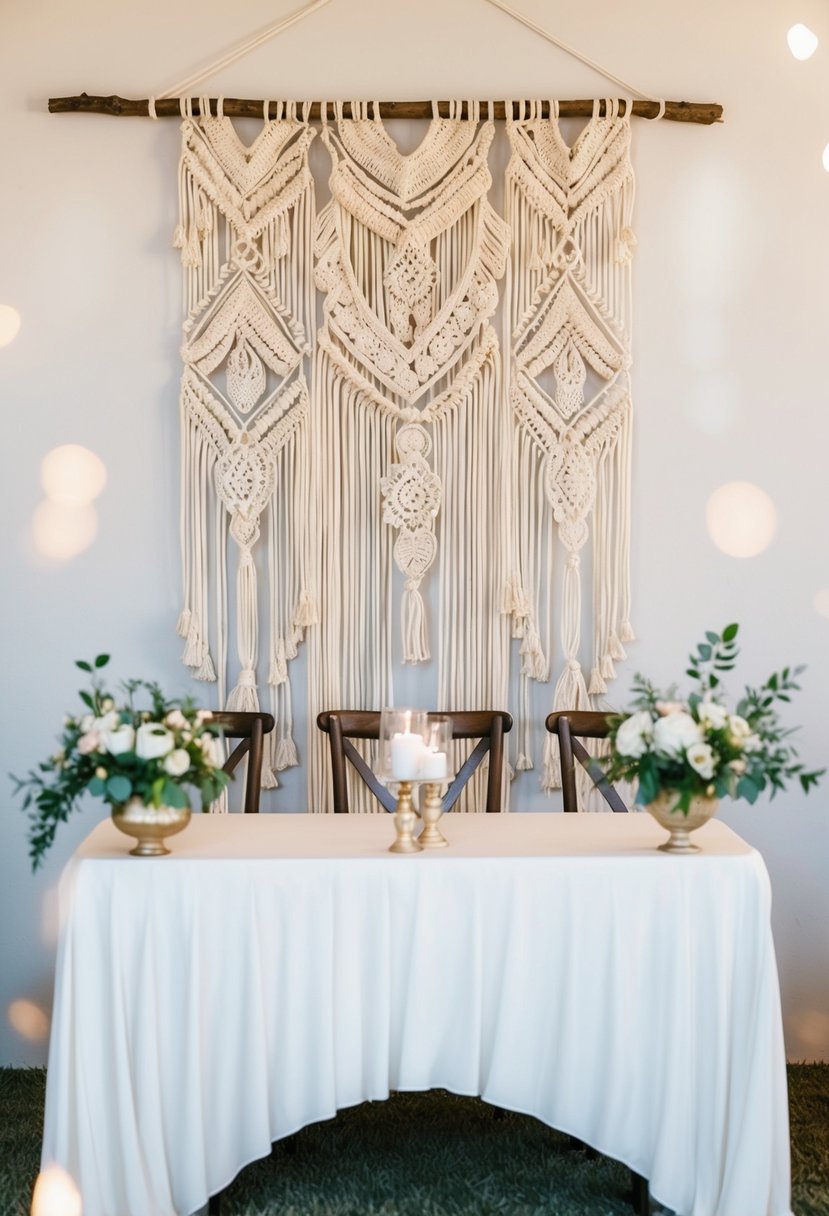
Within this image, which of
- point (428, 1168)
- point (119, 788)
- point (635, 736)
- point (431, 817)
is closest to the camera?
point (119, 788)

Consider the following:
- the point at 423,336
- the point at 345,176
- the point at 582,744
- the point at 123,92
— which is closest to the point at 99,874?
the point at 582,744

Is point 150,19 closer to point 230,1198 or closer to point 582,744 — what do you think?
point 582,744

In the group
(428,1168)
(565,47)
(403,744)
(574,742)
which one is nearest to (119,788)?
(403,744)

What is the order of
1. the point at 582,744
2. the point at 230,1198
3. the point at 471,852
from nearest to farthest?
the point at 471,852, the point at 230,1198, the point at 582,744

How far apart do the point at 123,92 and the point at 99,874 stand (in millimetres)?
2142

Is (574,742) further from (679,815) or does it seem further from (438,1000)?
(438,1000)

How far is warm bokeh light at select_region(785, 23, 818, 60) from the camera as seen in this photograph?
300 centimetres

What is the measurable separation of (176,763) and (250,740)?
886 mm

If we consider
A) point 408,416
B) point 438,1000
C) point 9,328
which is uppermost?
point 9,328

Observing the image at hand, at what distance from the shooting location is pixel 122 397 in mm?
3021

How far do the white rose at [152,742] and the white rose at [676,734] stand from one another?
0.88m

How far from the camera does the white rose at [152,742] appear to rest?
1938mm

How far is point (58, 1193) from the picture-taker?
193 centimetres

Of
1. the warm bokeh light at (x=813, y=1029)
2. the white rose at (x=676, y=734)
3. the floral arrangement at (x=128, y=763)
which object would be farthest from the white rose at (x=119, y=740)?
the warm bokeh light at (x=813, y=1029)
